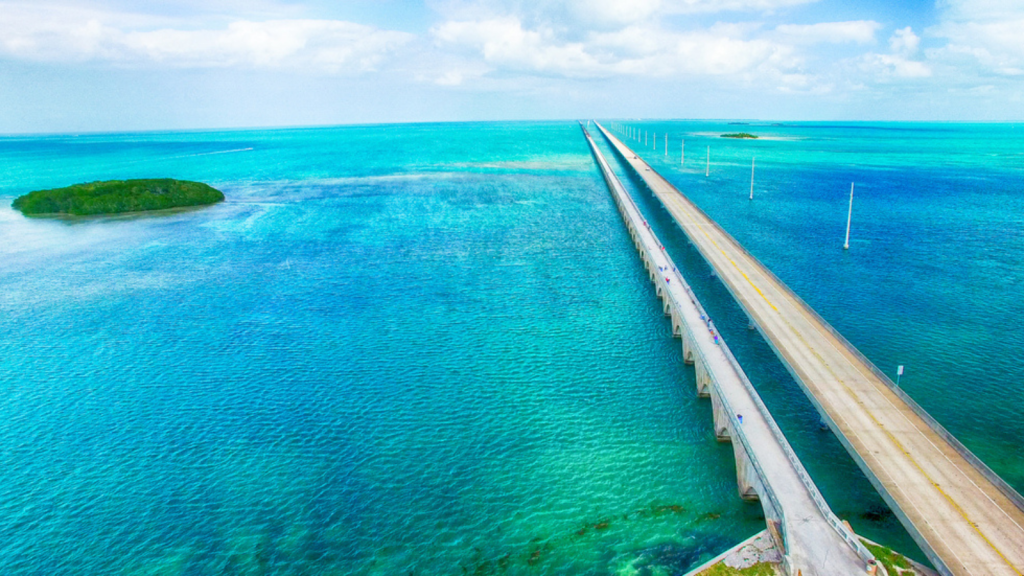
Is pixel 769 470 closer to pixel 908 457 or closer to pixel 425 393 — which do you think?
pixel 908 457

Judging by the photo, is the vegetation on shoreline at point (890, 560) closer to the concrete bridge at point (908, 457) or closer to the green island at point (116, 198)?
the concrete bridge at point (908, 457)

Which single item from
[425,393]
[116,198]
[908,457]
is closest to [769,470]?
[908,457]

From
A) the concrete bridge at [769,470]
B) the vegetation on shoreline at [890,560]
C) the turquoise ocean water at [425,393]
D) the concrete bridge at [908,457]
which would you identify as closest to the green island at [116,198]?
the turquoise ocean water at [425,393]

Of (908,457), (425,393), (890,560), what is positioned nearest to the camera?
(890,560)

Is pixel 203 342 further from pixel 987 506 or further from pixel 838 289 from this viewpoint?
pixel 838 289

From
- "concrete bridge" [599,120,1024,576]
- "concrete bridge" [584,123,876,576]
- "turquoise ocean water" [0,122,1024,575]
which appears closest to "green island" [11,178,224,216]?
"turquoise ocean water" [0,122,1024,575]

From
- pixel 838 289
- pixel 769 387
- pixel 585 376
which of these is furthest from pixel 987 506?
pixel 838 289

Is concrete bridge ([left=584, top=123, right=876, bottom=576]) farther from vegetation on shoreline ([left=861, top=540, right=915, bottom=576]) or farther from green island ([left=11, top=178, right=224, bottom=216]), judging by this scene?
green island ([left=11, top=178, right=224, bottom=216])
